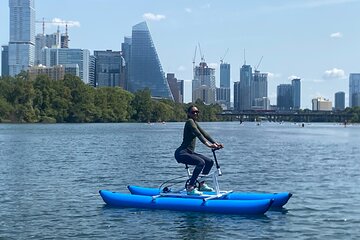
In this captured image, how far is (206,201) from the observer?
2250cm

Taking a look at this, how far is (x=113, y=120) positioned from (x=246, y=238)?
6964 inches

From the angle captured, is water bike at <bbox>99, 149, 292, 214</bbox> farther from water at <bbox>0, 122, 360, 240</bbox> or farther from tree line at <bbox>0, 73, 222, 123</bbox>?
tree line at <bbox>0, 73, 222, 123</bbox>

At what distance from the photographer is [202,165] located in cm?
2225

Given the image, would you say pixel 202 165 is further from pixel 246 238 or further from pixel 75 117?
pixel 75 117

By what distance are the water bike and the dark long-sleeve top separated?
706 mm

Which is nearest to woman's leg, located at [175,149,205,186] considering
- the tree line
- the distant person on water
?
the distant person on water

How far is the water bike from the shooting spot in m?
22.2

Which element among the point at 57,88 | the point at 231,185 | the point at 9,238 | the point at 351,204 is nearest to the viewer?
the point at 9,238

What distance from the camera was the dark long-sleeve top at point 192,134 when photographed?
21672mm

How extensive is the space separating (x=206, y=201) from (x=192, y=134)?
2.51 meters

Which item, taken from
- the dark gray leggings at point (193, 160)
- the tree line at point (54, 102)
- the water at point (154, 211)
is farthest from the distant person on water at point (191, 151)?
the tree line at point (54, 102)

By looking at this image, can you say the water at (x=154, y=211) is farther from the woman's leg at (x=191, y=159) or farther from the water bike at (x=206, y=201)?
the woman's leg at (x=191, y=159)

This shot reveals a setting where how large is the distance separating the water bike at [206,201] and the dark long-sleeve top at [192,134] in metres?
0.71

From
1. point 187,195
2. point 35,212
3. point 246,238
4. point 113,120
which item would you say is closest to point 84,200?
point 35,212
